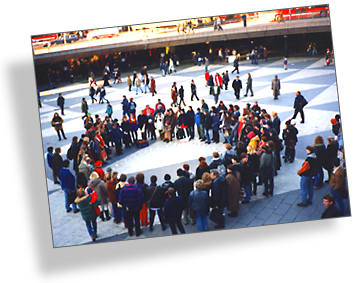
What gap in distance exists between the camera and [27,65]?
815cm

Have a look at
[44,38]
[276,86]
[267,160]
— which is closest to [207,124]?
[276,86]

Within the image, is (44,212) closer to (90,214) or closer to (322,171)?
(90,214)

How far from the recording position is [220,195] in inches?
304

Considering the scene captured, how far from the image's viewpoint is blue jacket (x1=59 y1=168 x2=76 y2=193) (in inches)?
323

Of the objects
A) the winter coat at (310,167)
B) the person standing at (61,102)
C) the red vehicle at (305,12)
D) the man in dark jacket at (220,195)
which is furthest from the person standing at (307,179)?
the person standing at (61,102)

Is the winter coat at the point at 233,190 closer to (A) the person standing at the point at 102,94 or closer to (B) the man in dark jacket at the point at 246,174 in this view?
(B) the man in dark jacket at the point at 246,174

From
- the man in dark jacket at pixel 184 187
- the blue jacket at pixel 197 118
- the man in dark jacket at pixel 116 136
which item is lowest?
the man in dark jacket at pixel 184 187

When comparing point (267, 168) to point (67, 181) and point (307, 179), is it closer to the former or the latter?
point (307, 179)

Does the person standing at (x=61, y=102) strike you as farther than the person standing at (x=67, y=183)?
Yes

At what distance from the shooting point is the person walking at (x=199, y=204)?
7.60m

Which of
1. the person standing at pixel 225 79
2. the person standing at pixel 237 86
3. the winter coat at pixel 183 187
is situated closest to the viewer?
the winter coat at pixel 183 187

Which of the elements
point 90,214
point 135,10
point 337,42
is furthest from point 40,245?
point 337,42

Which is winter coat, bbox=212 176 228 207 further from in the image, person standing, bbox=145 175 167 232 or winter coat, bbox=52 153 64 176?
winter coat, bbox=52 153 64 176

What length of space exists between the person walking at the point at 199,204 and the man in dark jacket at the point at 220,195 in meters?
0.21
